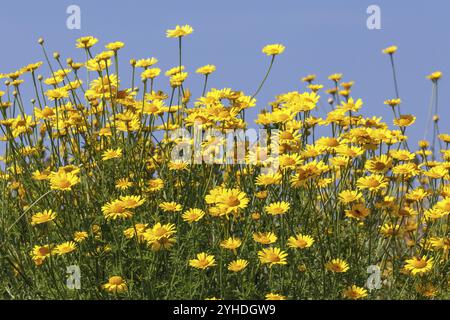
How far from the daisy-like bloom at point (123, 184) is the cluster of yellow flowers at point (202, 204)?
0.01 m

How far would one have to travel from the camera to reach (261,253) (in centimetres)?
372

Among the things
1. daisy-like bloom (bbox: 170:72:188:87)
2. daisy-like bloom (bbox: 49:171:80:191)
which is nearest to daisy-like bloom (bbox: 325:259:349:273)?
daisy-like bloom (bbox: 49:171:80:191)

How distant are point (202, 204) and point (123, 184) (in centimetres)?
42

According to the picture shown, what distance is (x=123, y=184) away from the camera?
14.2 ft

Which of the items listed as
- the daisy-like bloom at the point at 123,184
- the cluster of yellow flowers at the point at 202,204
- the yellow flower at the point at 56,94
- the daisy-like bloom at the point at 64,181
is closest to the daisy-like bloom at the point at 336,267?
the cluster of yellow flowers at the point at 202,204

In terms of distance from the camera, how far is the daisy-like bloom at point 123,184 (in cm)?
429

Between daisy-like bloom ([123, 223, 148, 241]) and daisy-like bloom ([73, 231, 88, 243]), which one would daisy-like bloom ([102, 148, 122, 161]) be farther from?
daisy-like bloom ([123, 223, 148, 241])

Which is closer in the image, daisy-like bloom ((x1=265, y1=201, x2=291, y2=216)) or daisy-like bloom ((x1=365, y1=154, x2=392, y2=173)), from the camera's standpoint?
daisy-like bloom ((x1=265, y1=201, x2=291, y2=216))

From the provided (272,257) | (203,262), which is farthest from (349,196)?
(203,262)

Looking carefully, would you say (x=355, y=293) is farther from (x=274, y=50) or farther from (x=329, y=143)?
(x=274, y=50)

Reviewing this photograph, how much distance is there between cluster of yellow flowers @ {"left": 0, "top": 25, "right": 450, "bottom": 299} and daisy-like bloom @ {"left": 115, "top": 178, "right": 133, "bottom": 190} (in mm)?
13

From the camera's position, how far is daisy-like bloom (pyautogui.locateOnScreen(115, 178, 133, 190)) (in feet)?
14.1
